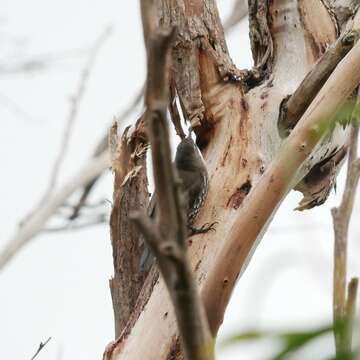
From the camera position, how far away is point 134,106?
416cm

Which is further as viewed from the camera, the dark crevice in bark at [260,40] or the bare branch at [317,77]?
the dark crevice in bark at [260,40]

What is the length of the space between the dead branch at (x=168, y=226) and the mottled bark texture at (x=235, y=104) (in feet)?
3.95

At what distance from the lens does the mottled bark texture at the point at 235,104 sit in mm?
2039

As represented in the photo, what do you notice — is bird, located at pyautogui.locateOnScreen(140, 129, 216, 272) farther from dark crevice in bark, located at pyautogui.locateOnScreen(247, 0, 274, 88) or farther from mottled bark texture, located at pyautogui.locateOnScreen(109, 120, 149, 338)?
dark crevice in bark, located at pyautogui.locateOnScreen(247, 0, 274, 88)

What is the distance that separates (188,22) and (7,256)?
4.53 ft

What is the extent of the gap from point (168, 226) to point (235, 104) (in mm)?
1737

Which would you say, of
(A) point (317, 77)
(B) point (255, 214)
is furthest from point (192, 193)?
(B) point (255, 214)

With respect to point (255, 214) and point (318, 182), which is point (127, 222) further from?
point (255, 214)

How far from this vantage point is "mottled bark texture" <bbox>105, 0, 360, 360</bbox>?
Answer: 204cm

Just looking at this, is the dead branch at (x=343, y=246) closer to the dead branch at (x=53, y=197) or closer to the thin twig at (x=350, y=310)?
the thin twig at (x=350, y=310)

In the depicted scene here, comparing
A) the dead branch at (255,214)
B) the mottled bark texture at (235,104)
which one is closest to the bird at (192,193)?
the mottled bark texture at (235,104)

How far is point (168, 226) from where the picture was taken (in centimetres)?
76

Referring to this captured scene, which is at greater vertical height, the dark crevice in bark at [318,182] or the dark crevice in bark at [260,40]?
the dark crevice in bark at [260,40]

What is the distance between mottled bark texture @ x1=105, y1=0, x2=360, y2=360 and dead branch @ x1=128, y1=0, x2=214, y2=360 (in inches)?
Answer: 47.5
